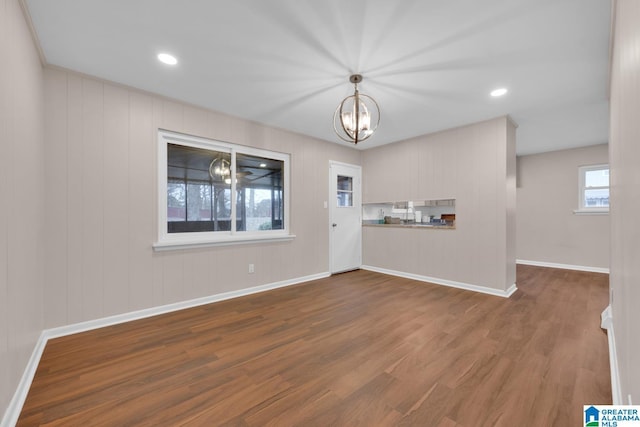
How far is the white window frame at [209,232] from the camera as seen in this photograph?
9.93 feet

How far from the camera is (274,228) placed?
4.15 metres

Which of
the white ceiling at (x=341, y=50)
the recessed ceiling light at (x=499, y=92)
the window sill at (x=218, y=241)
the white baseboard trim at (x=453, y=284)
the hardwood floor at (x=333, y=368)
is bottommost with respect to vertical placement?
the hardwood floor at (x=333, y=368)

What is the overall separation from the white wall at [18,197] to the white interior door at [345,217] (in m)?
3.70

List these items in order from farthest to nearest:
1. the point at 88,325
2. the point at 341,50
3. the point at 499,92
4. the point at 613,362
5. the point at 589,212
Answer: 1. the point at 589,212
2. the point at 499,92
3. the point at 88,325
4. the point at 341,50
5. the point at 613,362

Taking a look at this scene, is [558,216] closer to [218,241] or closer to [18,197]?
[218,241]

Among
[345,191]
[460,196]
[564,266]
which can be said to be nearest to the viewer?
[460,196]

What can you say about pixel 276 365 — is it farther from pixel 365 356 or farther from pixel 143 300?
pixel 143 300

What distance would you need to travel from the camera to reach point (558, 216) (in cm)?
541

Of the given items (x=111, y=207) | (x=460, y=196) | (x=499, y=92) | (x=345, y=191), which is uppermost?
(x=499, y=92)

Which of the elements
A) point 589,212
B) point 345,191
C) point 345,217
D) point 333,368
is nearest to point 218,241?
point 333,368

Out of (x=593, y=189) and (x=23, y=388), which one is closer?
(x=23, y=388)

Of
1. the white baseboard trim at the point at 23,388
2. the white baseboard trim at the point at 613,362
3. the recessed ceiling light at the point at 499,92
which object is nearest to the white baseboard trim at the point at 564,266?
the white baseboard trim at the point at 613,362

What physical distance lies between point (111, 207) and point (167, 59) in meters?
1.60

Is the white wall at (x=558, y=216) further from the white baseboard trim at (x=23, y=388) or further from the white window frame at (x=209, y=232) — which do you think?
the white baseboard trim at (x=23, y=388)
